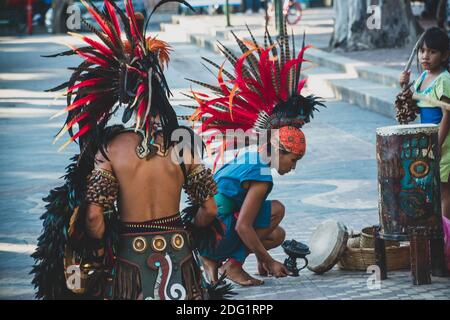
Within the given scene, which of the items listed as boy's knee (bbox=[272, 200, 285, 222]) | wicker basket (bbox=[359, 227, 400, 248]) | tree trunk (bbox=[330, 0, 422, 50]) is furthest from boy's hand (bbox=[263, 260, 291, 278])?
tree trunk (bbox=[330, 0, 422, 50])

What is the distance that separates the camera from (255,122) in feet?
21.0

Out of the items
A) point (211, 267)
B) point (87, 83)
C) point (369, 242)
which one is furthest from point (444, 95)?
point (87, 83)

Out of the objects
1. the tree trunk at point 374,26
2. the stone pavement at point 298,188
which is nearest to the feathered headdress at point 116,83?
the stone pavement at point 298,188

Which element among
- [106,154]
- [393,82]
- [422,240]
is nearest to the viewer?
[106,154]

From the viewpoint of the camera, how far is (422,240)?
250 inches

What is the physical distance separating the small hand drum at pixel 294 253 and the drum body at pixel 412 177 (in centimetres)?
60

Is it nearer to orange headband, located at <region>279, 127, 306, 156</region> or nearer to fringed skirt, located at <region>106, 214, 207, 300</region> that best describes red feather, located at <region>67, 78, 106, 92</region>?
fringed skirt, located at <region>106, 214, 207, 300</region>

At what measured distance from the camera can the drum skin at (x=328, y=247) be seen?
22.3 feet

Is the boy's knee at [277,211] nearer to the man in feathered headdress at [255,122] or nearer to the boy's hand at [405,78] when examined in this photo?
the man in feathered headdress at [255,122]
